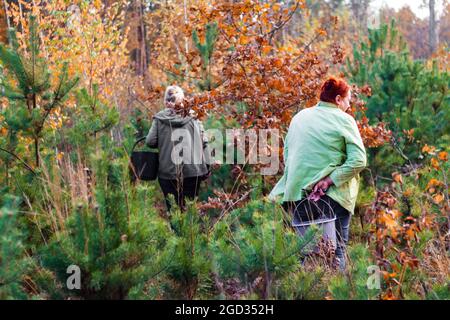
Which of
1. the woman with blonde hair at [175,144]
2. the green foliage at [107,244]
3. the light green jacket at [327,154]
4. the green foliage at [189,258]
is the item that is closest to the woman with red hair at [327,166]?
the light green jacket at [327,154]

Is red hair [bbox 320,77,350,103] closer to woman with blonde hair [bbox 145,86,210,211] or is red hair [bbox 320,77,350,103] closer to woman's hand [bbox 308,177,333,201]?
woman's hand [bbox 308,177,333,201]

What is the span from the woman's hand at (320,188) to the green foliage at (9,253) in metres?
1.95

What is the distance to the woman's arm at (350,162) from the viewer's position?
13.1 feet

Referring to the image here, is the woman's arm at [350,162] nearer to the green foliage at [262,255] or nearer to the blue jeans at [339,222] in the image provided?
the blue jeans at [339,222]

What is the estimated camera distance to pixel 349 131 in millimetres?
4086

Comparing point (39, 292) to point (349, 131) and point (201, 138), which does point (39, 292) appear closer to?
point (349, 131)

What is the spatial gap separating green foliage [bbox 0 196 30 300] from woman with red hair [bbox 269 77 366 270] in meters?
1.79

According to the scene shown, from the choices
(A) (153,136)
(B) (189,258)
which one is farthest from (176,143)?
(B) (189,258)

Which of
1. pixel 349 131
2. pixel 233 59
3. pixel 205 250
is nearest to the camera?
pixel 205 250

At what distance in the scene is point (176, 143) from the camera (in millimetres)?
6336

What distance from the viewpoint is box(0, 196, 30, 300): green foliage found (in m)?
2.46

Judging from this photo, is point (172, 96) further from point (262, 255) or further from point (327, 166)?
point (262, 255)
